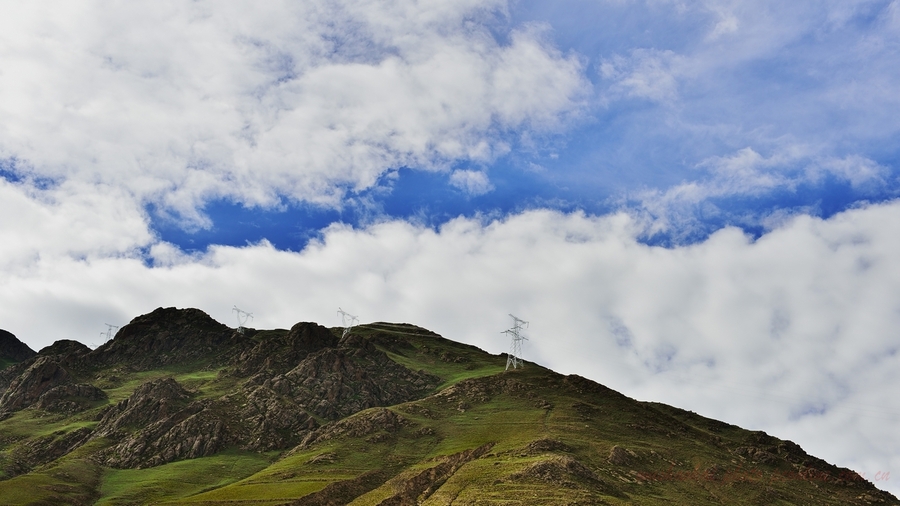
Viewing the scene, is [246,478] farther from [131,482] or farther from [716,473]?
[716,473]

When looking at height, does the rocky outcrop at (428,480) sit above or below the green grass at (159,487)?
above

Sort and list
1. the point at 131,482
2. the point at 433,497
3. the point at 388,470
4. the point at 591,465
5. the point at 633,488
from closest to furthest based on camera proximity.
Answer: the point at 433,497 < the point at 633,488 < the point at 591,465 < the point at 388,470 < the point at 131,482

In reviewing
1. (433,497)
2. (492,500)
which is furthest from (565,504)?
(433,497)

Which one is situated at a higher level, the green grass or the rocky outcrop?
the rocky outcrop

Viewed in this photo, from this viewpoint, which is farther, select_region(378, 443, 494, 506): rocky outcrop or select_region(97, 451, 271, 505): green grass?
select_region(97, 451, 271, 505): green grass

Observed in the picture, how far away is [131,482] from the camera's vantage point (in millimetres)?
196000

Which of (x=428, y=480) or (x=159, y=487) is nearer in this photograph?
(x=428, y=480)

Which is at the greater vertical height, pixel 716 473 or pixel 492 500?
pixel 716 473

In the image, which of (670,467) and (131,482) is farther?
(131,482)

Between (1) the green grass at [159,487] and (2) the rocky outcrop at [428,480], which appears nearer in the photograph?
(2) the rocky outcrop at [428,480]

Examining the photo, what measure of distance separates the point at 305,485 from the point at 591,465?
257ft

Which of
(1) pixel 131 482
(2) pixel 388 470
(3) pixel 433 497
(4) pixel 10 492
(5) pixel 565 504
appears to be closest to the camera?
(5) pixel 565 504

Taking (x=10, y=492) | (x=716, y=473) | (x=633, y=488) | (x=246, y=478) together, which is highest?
(x=716, y=473)

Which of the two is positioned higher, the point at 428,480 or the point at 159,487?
the point at 428,480
